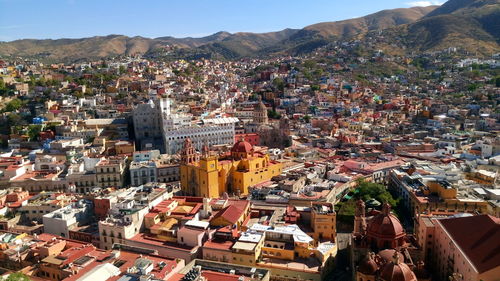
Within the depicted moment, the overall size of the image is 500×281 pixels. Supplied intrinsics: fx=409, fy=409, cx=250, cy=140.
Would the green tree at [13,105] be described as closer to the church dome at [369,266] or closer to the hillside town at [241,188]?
the hillside town at [241,188]

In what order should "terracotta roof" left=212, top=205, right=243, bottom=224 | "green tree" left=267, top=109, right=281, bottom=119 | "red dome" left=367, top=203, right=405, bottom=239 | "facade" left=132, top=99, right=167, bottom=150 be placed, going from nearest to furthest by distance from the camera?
"red dome" left=367, top=203, right=405, bottom=239 → "terracotta roof" left=212, top=205, right=243, bottom=224 → "facade" left=132, top=99, right=167, bottom=150 → "green tree" left=267, top=109, right=281, bottom=119

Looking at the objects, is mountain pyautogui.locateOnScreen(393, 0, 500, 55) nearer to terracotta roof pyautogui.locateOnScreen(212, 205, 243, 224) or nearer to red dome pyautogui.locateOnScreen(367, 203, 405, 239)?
red dome pyautogui.locateOnScreen(367, 203, 405, 239)

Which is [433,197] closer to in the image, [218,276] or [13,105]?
[218,276]

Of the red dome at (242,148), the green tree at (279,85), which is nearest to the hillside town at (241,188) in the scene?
the red dome at (242,148)

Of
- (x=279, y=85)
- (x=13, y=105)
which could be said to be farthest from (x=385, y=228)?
(x=279, y=85)

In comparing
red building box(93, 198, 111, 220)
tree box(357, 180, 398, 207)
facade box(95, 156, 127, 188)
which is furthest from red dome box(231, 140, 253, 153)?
red building box(93, 198, 111, 220)

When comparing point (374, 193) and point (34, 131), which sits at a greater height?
point (34, 131)

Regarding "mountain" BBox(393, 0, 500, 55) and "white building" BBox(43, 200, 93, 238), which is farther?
"mountain" BBox(393, 0, 500, 55)

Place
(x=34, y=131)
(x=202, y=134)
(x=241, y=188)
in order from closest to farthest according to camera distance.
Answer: (x=241, y=188) → (x=202, y=134) → (x=34, y=131)

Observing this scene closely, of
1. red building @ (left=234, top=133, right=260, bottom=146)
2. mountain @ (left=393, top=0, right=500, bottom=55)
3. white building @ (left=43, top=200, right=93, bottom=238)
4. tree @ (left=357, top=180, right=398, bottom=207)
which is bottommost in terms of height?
tree @ (left=357, top=180, right=398, bottom=207)

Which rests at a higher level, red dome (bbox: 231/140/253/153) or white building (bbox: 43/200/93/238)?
red dome (bbox: 231/140/253/153)
